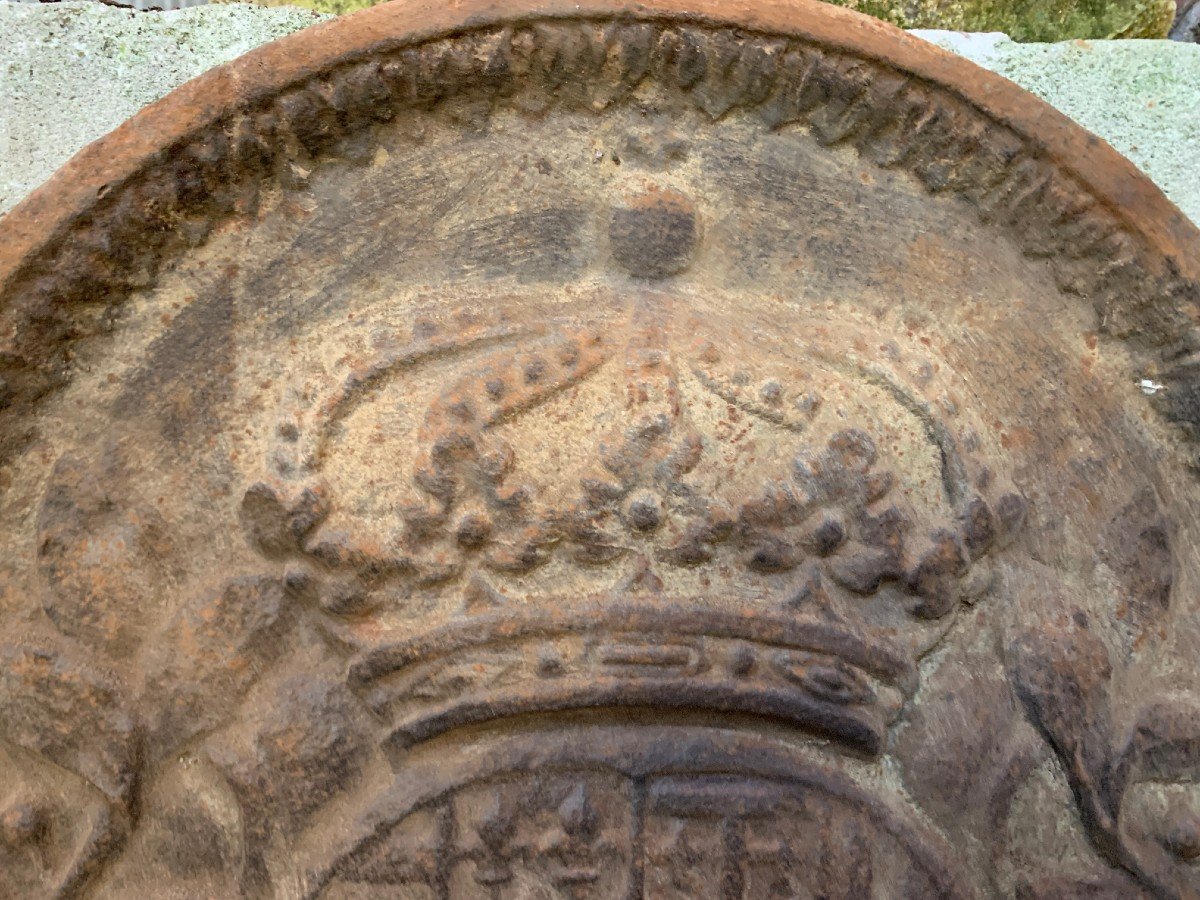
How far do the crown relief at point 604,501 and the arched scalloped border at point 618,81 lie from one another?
0.20m

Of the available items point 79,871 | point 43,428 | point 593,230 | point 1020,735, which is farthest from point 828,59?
point 79,871

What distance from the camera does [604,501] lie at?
83 centimetres

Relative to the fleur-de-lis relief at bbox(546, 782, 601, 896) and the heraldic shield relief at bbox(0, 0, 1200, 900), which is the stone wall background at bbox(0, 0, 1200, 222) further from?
the fleur-de-lis relief at bbox(546, 782, 601, 896)

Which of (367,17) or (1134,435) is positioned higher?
(367,17)

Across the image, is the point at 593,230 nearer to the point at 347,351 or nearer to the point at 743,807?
the point at 347,351

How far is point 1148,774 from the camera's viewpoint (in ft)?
3.01

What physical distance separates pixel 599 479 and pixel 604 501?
2 centimetres

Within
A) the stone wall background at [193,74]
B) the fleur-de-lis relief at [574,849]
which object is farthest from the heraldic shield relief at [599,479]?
the stone wall background at [193,74]

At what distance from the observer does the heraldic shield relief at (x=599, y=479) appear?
804 mm

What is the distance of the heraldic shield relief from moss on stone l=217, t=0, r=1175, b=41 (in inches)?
17.4

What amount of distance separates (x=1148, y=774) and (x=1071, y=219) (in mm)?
517

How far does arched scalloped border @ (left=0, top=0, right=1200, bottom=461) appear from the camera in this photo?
83 centimetres

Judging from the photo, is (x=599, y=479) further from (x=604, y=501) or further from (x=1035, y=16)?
(x=1035, y=16)

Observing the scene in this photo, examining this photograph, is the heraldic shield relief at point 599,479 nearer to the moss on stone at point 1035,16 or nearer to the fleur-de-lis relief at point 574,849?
the fleur-de-lis relief at point 574,849
